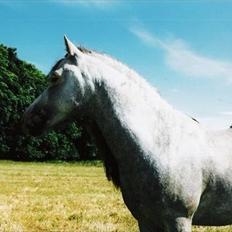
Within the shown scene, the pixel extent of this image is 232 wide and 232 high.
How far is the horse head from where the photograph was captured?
4.89 metres

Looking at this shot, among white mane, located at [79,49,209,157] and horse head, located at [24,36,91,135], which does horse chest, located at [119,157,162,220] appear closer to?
white mane, located at [79,49,209,157]

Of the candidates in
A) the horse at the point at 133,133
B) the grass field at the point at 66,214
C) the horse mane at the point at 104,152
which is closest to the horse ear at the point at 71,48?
the horse at the point at 133,133

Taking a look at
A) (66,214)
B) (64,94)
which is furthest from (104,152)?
(66,214)

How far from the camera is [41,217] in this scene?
1155 centimetres

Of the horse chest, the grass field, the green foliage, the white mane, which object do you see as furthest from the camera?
the green foliage

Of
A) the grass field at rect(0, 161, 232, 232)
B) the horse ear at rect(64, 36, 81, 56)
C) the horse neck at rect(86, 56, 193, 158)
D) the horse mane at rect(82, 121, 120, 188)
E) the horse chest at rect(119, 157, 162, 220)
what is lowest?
the grass field at rect(0, 161, 232, 232)

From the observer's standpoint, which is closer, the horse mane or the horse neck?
the horse neck

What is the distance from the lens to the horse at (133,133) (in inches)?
192

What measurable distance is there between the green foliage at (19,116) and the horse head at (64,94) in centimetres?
5326

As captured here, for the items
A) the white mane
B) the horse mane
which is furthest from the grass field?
the white mane

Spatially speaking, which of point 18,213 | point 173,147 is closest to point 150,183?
point 173,147

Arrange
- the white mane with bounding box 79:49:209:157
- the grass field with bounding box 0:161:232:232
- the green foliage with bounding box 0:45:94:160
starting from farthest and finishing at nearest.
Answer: the green foliage with bounding box 0:45:94:160 < the grass field with bounding box 0:161:232:232 < the white mane with bounding box 79:49:209:157

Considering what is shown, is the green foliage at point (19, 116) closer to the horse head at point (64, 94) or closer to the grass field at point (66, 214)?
the grass field at point (66, 214)

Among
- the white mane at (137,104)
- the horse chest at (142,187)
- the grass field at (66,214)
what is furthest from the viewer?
the grass field at (66,214)
